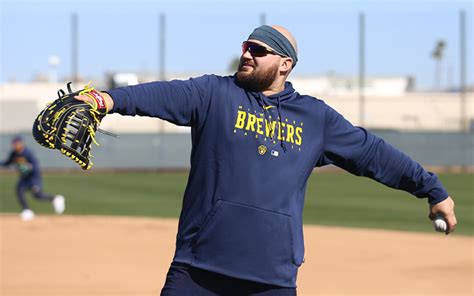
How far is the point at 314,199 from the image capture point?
77.0 feet

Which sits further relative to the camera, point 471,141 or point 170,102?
point 471,141

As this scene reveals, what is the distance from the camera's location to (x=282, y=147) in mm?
4469

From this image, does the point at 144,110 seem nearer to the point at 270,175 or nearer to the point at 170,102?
the point at 170,102

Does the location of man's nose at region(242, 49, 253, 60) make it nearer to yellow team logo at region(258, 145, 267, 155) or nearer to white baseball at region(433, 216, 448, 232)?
yellow team logo at region(258, 145, 267, 155)

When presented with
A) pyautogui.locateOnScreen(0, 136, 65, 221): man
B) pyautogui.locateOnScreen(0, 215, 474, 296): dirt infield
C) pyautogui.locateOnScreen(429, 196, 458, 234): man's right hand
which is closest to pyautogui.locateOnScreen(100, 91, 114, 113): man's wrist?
pyautogui.locateOnScreen(429, 196, 458, 234): man's right hand

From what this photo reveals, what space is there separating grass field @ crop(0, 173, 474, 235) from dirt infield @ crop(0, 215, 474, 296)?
2.34 metres

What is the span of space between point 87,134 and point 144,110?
292 mm

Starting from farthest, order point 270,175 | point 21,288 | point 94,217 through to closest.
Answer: point 94,217 → point 21,288 → point 270,175

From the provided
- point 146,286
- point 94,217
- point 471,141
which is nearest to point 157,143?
point 471,141

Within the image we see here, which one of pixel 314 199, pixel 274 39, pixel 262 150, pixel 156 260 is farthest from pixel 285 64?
pixel 314 199

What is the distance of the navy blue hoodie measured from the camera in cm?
436

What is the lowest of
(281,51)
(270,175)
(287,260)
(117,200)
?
(117,200)

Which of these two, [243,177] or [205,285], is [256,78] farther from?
[205,285]

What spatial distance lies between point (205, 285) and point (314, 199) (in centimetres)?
1918
